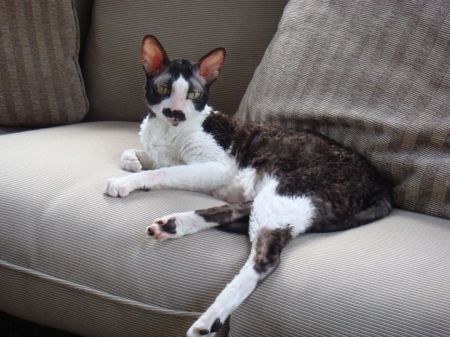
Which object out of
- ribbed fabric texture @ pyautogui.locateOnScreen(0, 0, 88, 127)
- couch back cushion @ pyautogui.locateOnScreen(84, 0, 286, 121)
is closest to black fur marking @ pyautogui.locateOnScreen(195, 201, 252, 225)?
couch back cushion @ pyautogui.locateOnScreen(84, 0, 286, 121)

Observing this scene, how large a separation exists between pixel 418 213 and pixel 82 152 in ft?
2.99

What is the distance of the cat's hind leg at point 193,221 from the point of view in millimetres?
994

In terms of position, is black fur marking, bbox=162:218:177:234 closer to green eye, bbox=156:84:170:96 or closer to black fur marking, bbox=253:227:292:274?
black fur marking, bbox=253:227:292:274

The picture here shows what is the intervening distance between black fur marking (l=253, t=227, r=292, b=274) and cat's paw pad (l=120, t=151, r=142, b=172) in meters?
0.47

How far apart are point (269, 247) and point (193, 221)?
0.58 ft

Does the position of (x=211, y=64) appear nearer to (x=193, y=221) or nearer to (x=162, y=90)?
(x=162, y=90)

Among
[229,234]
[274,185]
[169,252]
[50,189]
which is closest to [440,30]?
[274,185]

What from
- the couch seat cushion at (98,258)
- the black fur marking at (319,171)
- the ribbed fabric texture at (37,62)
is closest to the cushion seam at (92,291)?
the couch seat cushion at (98,258)

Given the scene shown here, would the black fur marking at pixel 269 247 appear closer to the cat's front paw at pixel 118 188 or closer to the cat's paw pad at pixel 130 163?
the cat's front paw at pixel 118 188

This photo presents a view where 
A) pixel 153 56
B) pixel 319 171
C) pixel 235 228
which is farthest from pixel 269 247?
pixel 153 56

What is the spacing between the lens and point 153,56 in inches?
49.4

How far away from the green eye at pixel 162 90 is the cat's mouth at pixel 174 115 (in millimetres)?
40

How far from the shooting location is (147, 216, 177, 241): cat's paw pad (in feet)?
3.25

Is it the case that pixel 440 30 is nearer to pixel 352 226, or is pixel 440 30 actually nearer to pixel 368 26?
pixel 368 26
